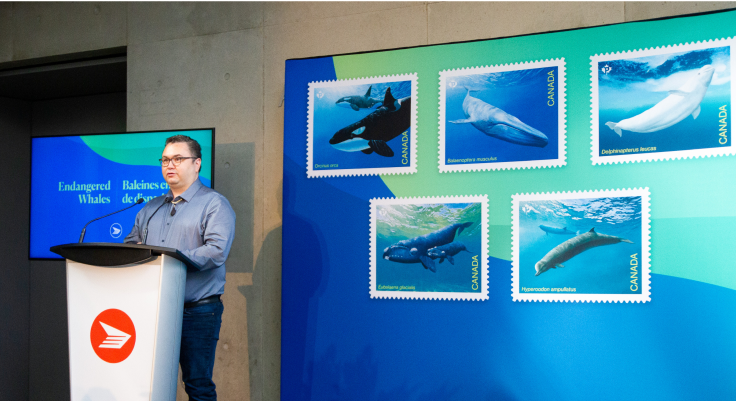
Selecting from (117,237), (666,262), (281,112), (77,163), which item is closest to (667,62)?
(666,262)

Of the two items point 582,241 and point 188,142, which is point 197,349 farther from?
point 582,241

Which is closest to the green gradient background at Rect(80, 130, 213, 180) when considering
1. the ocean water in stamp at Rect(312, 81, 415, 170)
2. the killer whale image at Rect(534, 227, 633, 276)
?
the ocean water in stamp at Rect(312, 81, 415, 170)

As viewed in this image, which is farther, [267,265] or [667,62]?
[267,265]

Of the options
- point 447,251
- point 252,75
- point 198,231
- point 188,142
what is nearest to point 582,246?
point 447,251

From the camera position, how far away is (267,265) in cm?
311

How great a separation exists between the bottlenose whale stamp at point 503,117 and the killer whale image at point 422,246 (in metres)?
0.30

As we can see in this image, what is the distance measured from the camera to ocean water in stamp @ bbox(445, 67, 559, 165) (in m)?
2.48

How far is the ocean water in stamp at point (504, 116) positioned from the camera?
8.13ft

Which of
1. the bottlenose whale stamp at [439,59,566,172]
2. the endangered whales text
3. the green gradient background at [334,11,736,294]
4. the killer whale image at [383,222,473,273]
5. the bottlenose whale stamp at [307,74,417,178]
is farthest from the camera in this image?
the endangered whales text

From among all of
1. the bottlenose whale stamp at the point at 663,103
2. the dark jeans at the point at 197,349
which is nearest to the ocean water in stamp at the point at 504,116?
the bottlenose whale stamp at the point at 663,103

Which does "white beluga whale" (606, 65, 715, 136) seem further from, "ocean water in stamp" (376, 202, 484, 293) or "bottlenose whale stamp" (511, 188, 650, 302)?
"ocean water in stamp" (376, 202, 484, 293)

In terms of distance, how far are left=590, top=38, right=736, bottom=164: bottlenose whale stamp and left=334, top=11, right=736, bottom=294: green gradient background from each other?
36 mm

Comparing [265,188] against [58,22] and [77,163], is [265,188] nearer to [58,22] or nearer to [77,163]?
[77,163]

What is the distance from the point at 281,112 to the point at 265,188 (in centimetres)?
46
